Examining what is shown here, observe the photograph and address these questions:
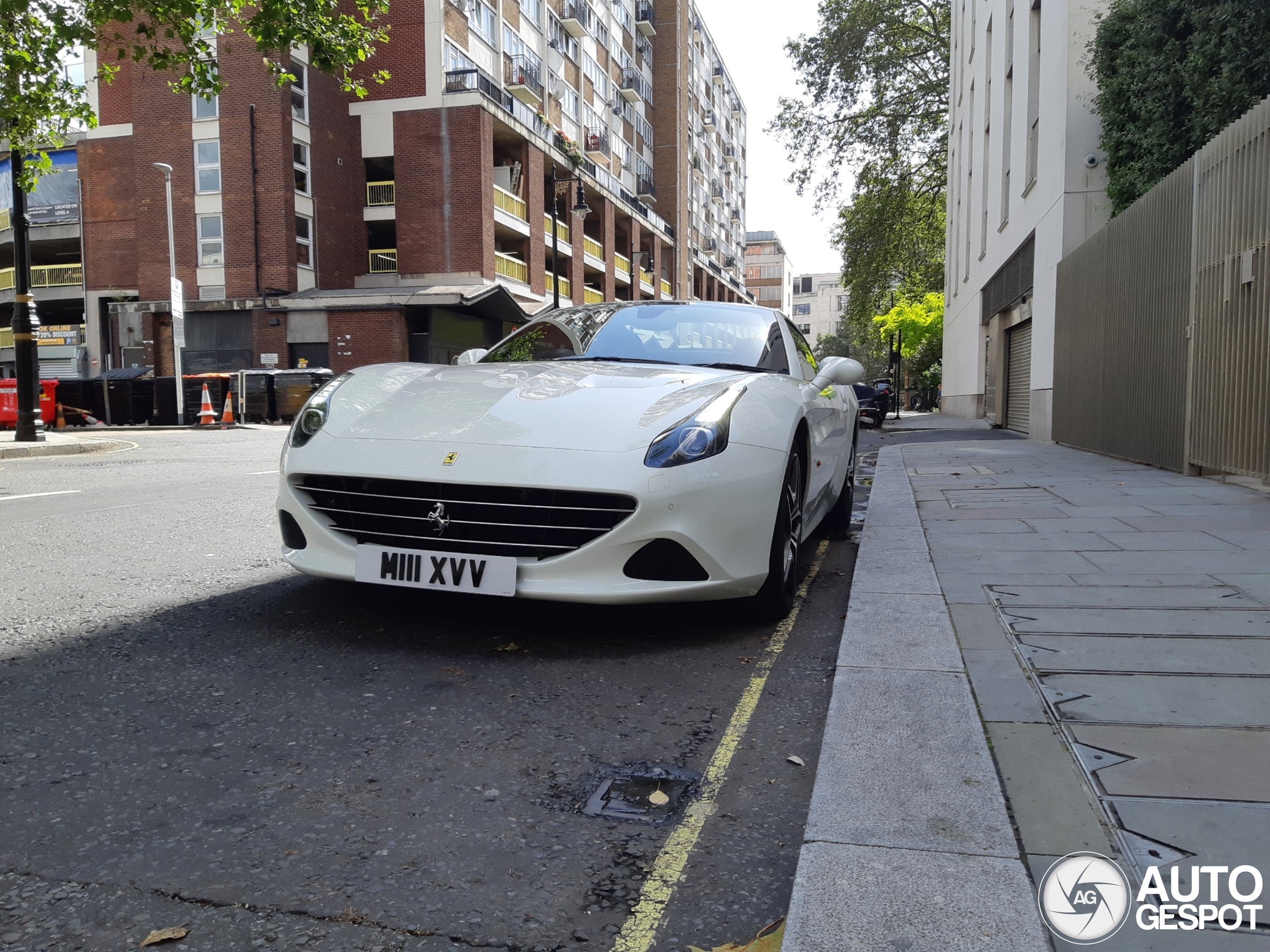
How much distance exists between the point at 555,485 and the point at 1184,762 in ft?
6.28

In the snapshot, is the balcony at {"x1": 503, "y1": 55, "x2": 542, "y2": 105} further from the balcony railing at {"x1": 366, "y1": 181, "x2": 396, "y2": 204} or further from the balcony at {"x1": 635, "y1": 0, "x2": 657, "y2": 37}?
the balcony at {"x1": 635, "y1": 0, "x2": 657, "y2": 37}

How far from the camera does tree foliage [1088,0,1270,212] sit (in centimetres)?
1055

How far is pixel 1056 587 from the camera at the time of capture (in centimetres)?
417

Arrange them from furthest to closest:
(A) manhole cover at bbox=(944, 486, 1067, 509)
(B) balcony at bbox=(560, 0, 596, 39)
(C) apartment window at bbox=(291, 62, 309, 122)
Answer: (B) balcony at bbox=(560, 0, 596, 39)
(C) apartment window at bbox=(291, 62, 309, 122)
(A) manhole cover at bbox=(944, 486, 1067, 509)

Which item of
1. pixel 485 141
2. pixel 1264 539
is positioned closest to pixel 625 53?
pixel 485 141

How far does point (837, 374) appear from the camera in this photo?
5.05 m

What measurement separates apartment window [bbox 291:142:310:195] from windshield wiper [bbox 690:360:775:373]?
1226 inches

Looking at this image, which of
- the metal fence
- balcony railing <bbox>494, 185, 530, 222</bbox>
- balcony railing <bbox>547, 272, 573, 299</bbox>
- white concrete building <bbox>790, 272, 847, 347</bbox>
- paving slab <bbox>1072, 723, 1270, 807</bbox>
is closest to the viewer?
paving slab <bbox>1072, 723, 1270, 807</bbox>

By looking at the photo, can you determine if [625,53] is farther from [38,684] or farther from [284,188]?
[38,684]

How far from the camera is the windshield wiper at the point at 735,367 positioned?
4.56 meters

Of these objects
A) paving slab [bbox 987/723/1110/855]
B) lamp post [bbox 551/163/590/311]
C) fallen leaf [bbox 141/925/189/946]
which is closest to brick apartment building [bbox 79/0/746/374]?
lamp post [bbox 551/163/590/311]

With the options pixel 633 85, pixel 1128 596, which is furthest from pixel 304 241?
pixel 1128 596

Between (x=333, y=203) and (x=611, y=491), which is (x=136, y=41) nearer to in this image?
(x=611, y=491)

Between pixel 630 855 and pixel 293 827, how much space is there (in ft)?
2.35
